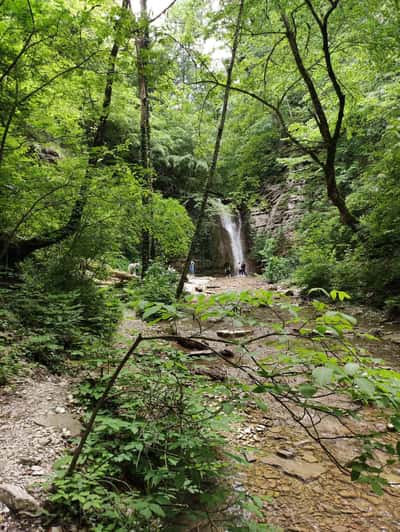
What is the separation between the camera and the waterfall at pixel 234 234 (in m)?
19.1

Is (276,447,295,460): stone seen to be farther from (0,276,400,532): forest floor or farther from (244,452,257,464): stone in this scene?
(244,452,257,464): stone

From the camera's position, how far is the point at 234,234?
774 inches

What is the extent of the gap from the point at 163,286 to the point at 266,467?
15.4ft

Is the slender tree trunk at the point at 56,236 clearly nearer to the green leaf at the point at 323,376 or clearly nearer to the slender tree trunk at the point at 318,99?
the slender tree trunk at the point at 318,99

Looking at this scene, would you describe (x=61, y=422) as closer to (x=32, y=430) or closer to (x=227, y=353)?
(x=32, y=430)

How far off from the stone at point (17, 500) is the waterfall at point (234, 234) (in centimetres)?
1778

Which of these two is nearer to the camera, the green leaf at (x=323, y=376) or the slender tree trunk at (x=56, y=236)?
the green leaf at (x=323, y=376)

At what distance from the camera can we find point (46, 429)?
193 cm

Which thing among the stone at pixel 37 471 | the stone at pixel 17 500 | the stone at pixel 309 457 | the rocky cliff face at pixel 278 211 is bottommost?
the stone at pixel 309 457

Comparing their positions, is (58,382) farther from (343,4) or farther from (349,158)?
(349,158)

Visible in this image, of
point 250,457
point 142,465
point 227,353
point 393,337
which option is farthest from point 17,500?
point 393,337

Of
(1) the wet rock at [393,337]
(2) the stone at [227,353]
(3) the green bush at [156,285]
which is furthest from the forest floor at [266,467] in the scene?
(1) the wet rock at [393,337]

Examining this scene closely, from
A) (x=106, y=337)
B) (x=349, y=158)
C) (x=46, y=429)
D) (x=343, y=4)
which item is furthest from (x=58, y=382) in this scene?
(x=349, y=158)

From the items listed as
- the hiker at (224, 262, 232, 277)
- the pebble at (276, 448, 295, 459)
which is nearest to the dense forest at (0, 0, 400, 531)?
the pebble at (276, 448, 295, 459)
